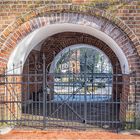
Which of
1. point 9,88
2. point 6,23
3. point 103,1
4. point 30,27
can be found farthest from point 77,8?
point 9,88

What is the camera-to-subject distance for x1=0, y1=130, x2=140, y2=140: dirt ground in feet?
20.1

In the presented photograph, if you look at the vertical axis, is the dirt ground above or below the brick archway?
below

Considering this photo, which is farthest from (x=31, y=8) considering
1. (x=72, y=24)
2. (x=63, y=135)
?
(x=63, y=135)

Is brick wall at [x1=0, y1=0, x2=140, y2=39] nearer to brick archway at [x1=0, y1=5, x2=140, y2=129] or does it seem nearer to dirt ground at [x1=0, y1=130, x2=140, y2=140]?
brick archway at [x1=0, y1=5, x2=140, y2=129]

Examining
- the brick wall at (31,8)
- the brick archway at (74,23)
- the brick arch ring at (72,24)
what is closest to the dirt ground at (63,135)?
the brick archway at (74,23)

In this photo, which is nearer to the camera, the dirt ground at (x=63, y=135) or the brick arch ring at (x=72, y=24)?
the dirt ground at (x=63, y=135)

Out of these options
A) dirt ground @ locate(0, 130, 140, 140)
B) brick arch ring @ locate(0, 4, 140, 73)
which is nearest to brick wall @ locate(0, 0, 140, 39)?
brick arch ring @ locate(0, 4, 140, 73)

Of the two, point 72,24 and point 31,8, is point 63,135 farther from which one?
point 31,8

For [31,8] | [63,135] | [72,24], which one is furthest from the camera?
[72,24]

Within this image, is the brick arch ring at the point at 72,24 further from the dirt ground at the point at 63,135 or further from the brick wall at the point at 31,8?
the dirt ground at the point at 63,135

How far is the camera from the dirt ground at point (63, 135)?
614cm

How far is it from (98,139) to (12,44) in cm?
289

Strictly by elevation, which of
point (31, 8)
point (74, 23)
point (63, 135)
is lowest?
point (63, 135)

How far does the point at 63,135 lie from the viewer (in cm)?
636
